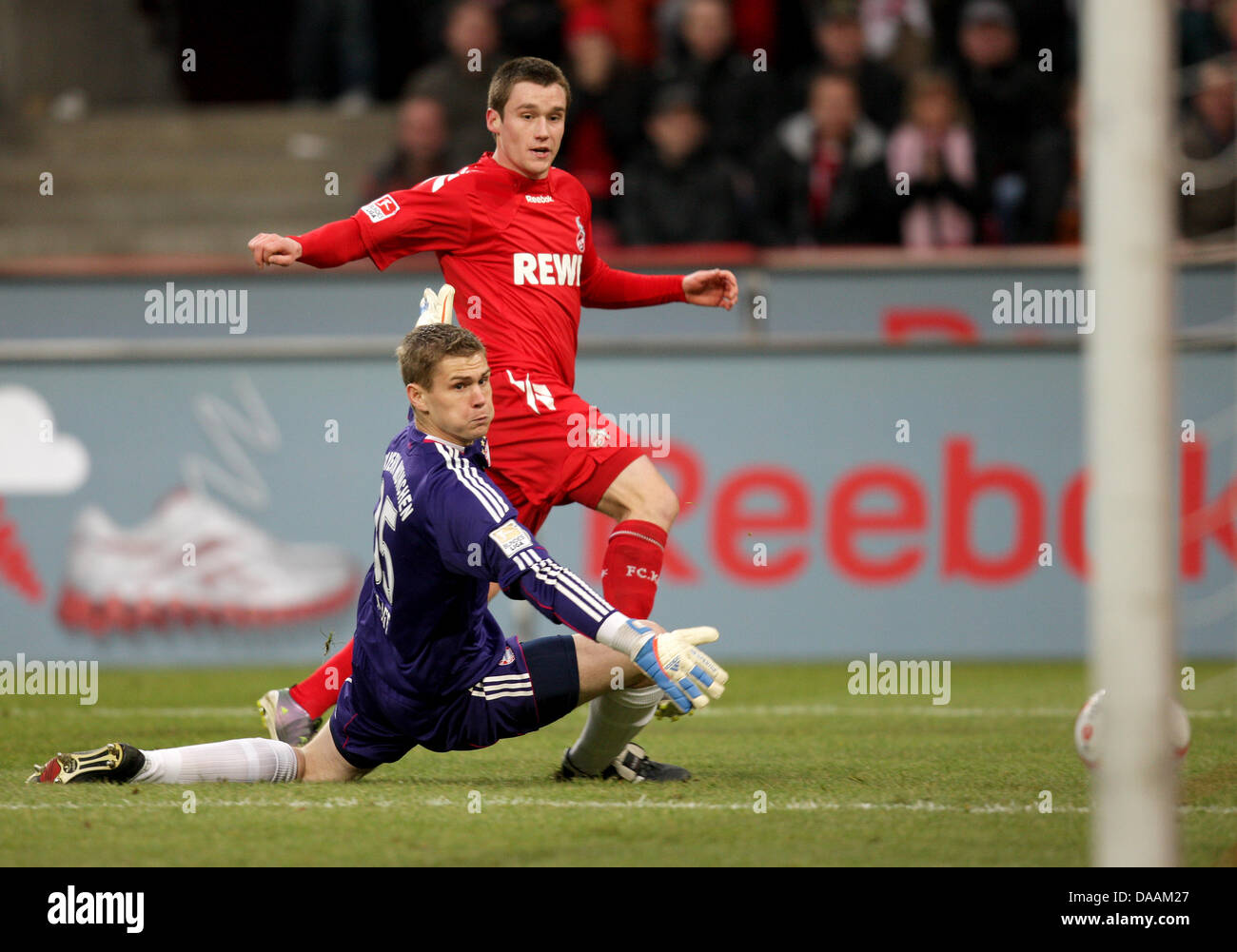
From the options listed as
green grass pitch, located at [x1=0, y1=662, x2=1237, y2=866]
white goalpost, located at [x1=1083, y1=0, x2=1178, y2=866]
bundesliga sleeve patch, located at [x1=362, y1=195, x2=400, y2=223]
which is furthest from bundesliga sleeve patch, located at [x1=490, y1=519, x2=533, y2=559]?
white goalpost, located at [x1=1083, y1=0, x2=1178, y2=866]

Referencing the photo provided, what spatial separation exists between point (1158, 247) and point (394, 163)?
878 centimetres

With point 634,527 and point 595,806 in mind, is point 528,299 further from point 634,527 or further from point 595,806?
point 595,806

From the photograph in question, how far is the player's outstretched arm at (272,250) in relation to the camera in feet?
16.4

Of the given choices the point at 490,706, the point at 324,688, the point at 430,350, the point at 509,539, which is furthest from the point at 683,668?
the point at 324,688

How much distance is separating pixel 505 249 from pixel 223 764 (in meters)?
1.93

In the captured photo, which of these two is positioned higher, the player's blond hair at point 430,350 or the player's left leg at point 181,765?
the player's blond hair at point 430,350

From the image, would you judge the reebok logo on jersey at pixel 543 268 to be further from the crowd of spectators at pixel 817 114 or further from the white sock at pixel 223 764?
the crowd of spectators at pixel 817 114

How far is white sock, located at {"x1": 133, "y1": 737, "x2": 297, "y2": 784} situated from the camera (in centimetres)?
505

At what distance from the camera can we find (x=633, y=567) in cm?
554

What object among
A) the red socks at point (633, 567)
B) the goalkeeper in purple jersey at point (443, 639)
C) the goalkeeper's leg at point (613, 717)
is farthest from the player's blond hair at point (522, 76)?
the goalkeeper's leg at point (613, 717)
